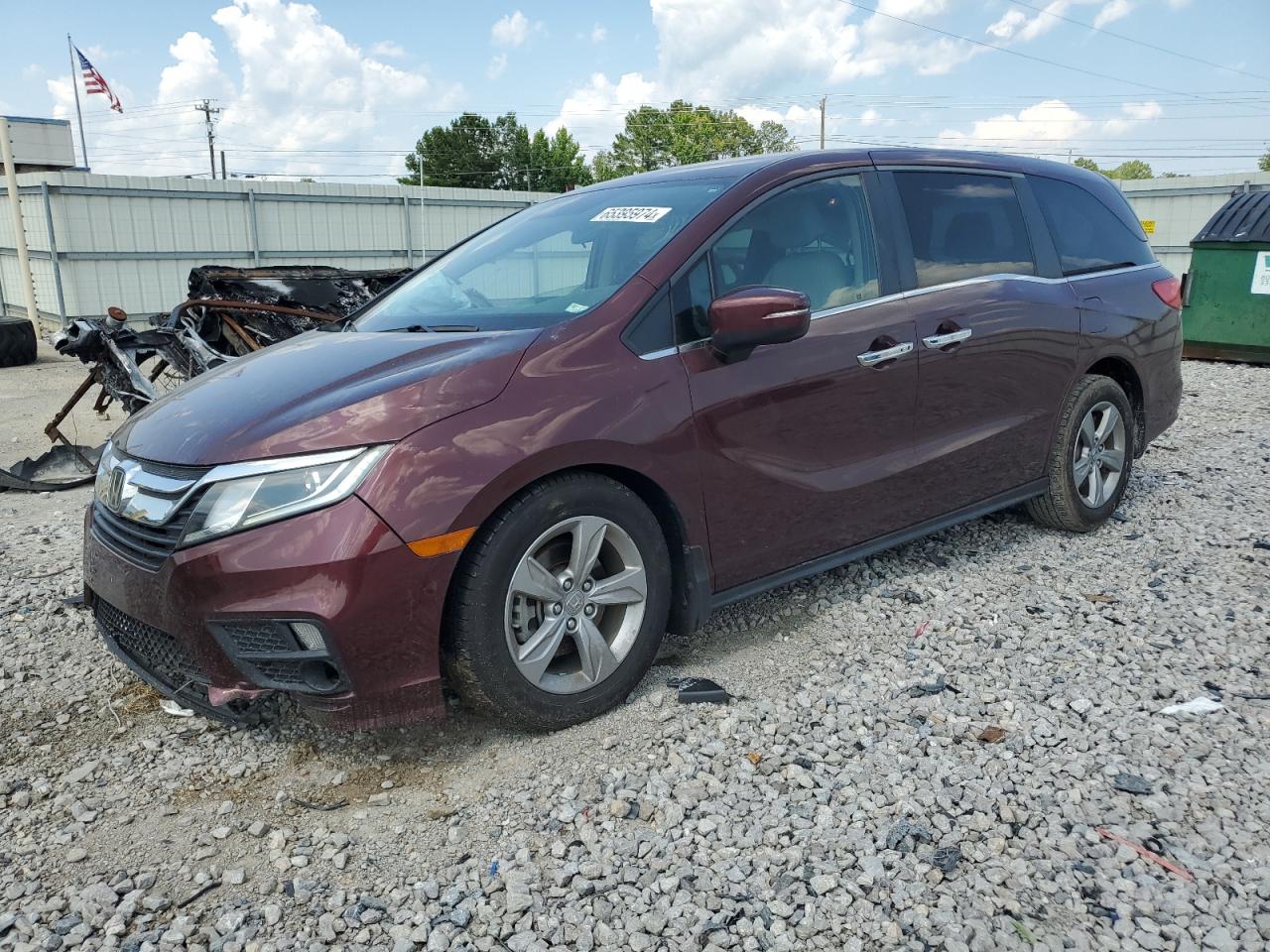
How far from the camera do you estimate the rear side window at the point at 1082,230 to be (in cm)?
457

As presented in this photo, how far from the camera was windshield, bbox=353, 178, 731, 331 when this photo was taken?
10.8 ft

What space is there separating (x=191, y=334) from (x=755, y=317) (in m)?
5.02

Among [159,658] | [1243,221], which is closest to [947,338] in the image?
[159,658]

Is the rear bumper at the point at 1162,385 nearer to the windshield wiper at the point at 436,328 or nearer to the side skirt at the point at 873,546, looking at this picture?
the side skirt at the point at 873,546

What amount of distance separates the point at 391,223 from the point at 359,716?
18.9 m

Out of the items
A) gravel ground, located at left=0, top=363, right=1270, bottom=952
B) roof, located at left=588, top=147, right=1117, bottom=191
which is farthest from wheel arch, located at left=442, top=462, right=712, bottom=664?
roof, located at left=588, top=147, right=1117, bottom=191

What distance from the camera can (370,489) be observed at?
2.59 m

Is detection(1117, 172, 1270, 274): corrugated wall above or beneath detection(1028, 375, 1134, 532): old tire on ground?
above

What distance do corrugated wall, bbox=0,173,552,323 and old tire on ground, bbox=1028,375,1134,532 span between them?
53.9 feet

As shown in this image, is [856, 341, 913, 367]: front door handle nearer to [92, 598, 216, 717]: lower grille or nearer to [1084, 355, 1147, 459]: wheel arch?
[1084, 355, 1147, 459]: wheel arch

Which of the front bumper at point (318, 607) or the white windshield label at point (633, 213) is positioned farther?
the white windshield label at point (633, 213)

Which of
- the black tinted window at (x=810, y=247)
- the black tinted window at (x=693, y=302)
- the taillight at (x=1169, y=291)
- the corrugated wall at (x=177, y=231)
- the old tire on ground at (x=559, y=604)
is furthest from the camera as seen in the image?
the corrugated wall at (x=177, y=231)

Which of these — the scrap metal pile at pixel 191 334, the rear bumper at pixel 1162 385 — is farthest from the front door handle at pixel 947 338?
A: the scrap metal pile at pixel 191 334

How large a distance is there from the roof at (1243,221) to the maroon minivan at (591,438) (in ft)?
Answer: 26.5
